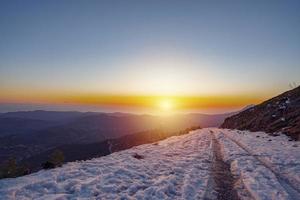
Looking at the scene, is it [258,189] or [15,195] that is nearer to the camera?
[15,195]

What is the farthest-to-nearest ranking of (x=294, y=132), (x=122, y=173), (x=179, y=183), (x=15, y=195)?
(x=294, y=132) → (x=122, y=173) → (x=179, y=183) → (x=15, y=195)

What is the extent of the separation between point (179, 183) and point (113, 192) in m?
3.49

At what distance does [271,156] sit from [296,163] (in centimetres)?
314

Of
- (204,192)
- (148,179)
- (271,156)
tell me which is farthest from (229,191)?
(271,156)

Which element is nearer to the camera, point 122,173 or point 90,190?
point 90,190

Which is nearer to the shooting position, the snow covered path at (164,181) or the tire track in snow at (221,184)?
the snow covered path at (164,181)

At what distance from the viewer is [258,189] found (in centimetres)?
1270

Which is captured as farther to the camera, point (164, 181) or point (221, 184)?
point (164, 181)

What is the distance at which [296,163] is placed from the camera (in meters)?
17.8

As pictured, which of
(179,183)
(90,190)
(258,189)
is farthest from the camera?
(179,183)

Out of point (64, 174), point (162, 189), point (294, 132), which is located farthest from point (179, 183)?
point (294, 132)

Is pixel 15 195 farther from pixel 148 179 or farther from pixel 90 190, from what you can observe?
pixel 148 179

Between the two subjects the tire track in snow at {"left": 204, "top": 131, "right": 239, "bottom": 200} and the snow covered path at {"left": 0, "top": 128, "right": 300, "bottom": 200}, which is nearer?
the snow covered path at {"left": 0, "top": 128, "right": 300, "bottom": 200}

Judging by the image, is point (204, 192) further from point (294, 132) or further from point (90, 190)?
point (294, 132)
